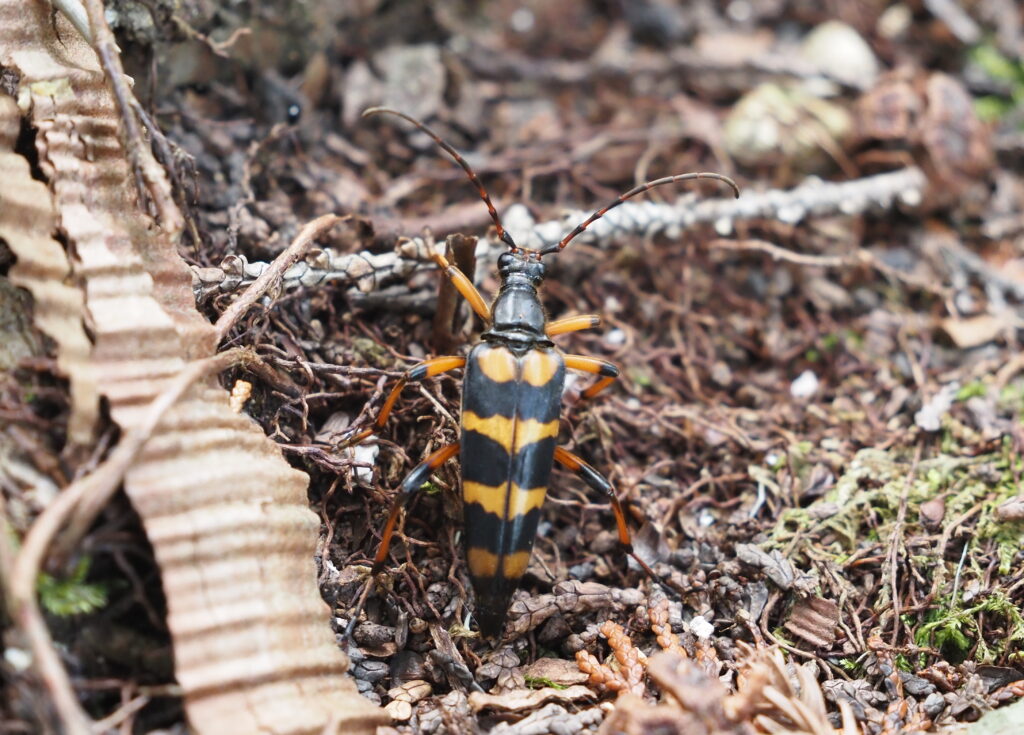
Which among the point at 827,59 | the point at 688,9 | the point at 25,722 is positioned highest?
the point at 688,9

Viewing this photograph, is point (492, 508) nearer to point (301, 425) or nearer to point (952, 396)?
point (301, 425)

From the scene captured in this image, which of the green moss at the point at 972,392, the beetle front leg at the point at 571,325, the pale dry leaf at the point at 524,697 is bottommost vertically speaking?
the pale dry leaf at the point at 524,697

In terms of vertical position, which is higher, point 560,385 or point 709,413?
point 560,385

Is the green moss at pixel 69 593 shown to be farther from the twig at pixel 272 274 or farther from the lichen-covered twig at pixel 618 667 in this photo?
the lichen-covered twig at pixel 618 667

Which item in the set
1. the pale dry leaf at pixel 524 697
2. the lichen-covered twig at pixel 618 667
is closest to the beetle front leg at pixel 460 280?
the lichen-covered twig at pixel 618 667

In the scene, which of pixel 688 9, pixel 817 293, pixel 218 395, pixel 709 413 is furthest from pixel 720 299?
pixel 218 395

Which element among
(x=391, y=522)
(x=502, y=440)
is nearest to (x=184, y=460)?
(x=391, y=522)
